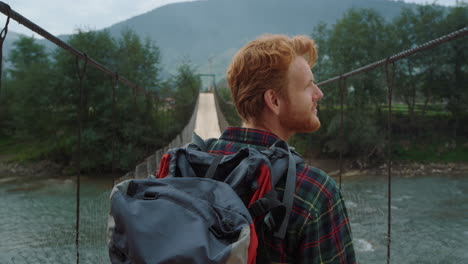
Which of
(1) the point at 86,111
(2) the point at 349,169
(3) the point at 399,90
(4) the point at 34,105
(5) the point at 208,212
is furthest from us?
(3) the point at 399,90

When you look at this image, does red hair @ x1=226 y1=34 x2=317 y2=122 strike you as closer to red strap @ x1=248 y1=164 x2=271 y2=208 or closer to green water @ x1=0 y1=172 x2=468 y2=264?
red strap @ x1=248 y1=164 x2=271 y2=208

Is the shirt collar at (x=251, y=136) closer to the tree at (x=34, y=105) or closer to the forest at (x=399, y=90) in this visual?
the forest at (x=399, y=90)

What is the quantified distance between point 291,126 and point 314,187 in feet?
0.52

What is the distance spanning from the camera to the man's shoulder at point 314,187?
593 millimetres

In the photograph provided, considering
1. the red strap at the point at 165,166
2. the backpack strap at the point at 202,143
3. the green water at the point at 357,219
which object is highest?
the backpack strap at the point at 202,143

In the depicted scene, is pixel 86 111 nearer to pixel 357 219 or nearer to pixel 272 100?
pixel 357 219

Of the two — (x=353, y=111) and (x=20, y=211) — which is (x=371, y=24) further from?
(x=20, y=211)

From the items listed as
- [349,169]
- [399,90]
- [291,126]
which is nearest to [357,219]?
[349,169]

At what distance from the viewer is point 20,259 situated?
8.66 metres

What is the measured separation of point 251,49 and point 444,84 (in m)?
18.7

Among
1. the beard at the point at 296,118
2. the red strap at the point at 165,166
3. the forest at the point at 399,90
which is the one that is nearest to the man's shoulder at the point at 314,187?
the beard at the point at 296,118

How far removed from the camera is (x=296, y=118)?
71 centimetres

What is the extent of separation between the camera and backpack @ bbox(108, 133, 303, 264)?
478 millimetres

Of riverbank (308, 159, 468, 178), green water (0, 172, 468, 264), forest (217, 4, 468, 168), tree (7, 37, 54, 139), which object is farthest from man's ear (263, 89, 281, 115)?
tree (7, 37, 54, 139)
